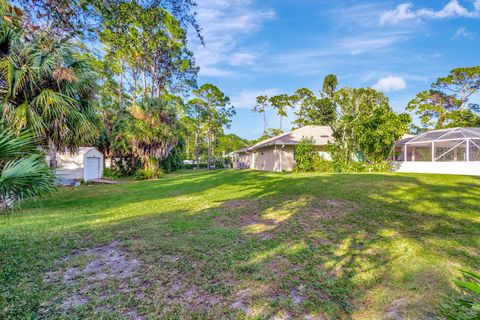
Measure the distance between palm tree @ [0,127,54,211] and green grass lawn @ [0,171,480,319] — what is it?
3.87 feet

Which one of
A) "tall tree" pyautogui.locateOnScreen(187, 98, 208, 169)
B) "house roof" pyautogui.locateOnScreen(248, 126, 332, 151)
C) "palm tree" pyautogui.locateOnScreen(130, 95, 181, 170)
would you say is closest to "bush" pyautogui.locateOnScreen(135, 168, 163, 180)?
"palm tree" pyautogui.locateOnScreen(130, 95, 181, 170)

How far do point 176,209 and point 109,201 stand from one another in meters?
3.40

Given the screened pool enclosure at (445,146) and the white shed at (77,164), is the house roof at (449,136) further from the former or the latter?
the white shed at (77,164)

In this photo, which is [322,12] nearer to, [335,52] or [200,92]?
[335,52]

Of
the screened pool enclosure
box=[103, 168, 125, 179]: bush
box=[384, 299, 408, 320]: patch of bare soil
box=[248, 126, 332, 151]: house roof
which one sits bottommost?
box=[384, 299, 408, 320]: patch of bare soil

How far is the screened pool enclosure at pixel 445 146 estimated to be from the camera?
14.3 meters

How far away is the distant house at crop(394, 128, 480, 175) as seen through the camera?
14227 millimetres

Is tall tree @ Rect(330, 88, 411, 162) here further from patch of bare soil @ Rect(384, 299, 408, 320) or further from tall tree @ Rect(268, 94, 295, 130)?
tall tree @ Rect(268, 94, 295, 130)

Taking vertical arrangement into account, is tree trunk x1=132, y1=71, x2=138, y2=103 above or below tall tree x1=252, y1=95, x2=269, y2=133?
below

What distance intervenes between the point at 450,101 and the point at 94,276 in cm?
3881

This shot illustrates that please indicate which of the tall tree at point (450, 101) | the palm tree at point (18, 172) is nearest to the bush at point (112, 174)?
the palm tree at point (18, 172)

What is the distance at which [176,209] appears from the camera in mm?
7523

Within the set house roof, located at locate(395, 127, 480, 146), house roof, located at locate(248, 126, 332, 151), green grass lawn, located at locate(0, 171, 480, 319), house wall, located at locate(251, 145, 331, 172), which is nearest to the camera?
green grass lawn, located at locate(0, 171, 480, 319)

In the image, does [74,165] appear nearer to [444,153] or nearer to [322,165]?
[322,165]
